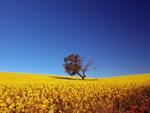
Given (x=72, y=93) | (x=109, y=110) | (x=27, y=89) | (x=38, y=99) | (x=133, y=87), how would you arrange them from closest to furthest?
(x=109, y=110)
(x=38, y=99)
(x=27, y=89)
(x=72, y=93)
(x=133, y=87)

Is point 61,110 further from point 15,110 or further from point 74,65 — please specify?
point 74,65

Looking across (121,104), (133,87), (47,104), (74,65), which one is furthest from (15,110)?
(74,65)

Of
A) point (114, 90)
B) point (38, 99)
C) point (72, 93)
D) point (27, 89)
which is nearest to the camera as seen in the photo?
Result: point (38, 99)

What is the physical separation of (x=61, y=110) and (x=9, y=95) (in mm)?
2637

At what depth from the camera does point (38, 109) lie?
14750 mm

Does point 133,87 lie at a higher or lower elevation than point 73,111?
higher

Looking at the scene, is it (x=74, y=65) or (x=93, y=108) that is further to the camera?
(x=74, y=65)

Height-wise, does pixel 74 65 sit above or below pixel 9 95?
above

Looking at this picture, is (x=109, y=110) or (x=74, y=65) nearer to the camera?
(x=109, y=110)

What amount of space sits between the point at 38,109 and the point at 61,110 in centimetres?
180

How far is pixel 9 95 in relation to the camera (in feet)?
52.1

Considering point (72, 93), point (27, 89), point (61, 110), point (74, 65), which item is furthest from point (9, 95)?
point (74, 65)

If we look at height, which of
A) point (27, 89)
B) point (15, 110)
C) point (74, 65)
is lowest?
point (15, 110)

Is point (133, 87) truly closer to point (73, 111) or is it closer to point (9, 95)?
point (73, 111)
